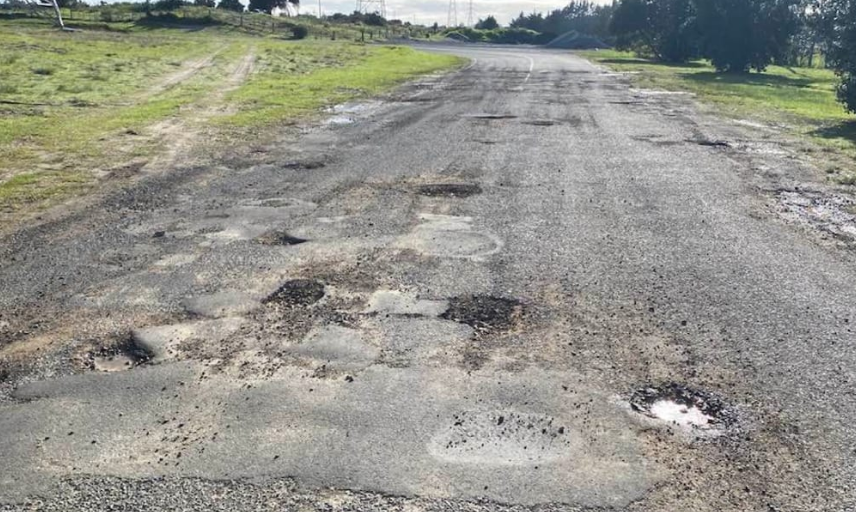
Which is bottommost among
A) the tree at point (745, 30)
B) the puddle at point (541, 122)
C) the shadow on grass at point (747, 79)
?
the shadow on grass at point (747, 79)

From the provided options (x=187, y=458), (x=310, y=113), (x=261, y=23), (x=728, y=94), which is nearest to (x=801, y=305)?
(x=187, y=458)

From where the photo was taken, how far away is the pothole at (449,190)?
27.9ft

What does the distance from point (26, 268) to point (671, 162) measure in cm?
836

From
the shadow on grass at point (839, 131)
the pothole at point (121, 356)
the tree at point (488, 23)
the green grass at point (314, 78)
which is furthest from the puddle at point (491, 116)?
the tree at point (488, 23)

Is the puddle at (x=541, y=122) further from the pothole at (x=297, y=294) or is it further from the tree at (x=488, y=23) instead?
the tree at (x=488, y=23)

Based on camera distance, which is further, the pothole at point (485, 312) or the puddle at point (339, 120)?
the puddle at point (339, 120)

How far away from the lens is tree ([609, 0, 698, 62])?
38969 mm

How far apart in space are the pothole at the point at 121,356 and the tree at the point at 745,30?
32997mm

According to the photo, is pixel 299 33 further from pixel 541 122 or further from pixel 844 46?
pixel 541 122

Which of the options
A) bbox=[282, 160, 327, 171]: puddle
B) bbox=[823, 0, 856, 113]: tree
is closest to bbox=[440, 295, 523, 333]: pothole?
bbox=[282, 160, 327, 171]: puddle

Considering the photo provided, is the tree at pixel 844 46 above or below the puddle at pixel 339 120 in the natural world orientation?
above

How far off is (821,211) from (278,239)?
575 cm

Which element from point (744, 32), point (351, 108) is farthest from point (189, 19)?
point (351, 108)

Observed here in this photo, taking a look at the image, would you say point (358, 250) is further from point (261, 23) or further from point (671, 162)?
point (261, 23)
